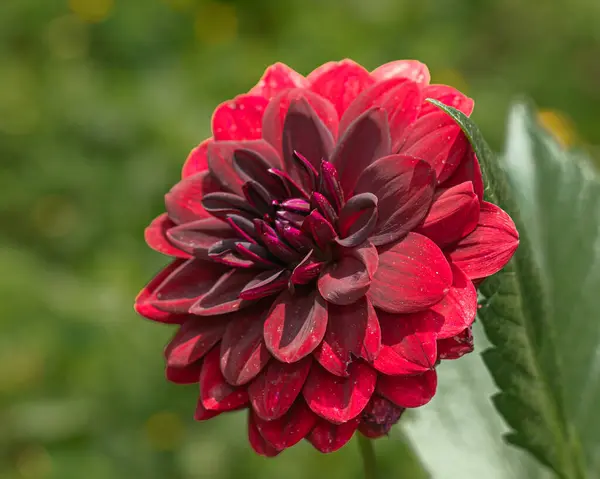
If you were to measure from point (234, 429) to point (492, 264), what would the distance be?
1.00m

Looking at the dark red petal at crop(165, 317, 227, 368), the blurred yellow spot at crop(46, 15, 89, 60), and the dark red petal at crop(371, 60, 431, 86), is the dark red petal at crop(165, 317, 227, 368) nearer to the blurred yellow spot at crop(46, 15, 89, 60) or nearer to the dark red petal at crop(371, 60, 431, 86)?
the dark red petal at crop(371, 60, 431, 86)

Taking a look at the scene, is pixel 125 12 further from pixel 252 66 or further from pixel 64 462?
pixel 64 462

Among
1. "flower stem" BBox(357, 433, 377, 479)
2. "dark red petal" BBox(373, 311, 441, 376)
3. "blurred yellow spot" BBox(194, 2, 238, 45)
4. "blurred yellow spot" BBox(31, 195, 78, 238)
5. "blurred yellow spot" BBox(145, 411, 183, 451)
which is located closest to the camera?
"dark red petal" BBox(373, 311, 441, 376)

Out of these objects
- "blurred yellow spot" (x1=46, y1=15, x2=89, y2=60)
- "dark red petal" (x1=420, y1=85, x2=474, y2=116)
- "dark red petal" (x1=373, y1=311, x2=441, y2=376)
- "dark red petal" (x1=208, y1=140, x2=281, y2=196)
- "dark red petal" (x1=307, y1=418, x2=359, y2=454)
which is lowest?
"blurred yellow spot" (x1=46, y1=15, x2=89, y2=60)

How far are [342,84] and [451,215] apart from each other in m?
0.14

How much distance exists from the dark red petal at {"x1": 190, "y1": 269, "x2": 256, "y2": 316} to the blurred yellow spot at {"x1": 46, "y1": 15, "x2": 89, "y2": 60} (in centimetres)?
154

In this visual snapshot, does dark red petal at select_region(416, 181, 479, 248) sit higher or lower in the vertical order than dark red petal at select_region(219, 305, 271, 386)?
higher

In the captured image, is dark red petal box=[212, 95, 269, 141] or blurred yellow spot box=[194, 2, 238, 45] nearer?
dark red petal box=[212, 95, 269, 141]

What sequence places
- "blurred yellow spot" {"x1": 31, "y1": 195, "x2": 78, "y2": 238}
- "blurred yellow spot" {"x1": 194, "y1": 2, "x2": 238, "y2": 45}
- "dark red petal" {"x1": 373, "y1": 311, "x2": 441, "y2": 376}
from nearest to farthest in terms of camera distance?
"dark red petal" {"x1": 373, "y1": 311, "x2": 441, "y2": 376} → "blurred yellow spot" {"x1": 31, "y1": 195, "x2": 78, "y2": 238} → "blurred yellow spot" {"x1": 194, "y1": 2, "x2": 238, "y2": 45}

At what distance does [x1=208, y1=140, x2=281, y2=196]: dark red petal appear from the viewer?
50 centimetres

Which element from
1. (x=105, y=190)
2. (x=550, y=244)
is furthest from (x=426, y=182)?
(x=105, y=190)

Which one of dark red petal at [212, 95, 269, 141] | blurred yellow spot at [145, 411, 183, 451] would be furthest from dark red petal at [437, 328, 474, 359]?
blurred yellow spot at [145, 411, 183, 451]

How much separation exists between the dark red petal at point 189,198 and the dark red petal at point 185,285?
0.03 meters

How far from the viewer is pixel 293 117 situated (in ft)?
1.61
